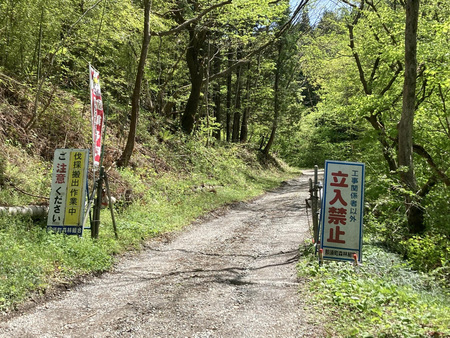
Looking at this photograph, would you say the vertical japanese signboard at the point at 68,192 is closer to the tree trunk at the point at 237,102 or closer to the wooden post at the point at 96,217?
the wooden post at the point at 96,217

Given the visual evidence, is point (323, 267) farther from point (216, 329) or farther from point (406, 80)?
point (406, 80)

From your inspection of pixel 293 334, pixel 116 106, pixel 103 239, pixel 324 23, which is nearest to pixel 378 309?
pixel 293 334

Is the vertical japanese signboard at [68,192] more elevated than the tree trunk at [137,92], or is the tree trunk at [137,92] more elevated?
the tree trunk at [137,92]

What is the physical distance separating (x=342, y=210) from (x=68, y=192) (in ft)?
16.6

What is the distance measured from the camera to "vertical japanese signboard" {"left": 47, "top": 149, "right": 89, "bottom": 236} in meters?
6.40

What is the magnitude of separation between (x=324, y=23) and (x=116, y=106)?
38.7 feet

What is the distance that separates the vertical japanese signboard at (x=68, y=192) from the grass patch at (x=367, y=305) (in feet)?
14.0

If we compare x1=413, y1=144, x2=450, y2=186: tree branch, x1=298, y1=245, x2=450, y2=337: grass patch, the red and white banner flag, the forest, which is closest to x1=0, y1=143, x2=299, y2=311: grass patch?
the forest

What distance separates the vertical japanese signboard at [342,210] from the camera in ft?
17.6

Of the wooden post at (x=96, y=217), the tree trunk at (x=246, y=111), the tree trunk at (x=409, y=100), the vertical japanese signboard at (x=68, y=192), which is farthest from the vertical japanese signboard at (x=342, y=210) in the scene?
the tree trunk at (x=246, y=111)

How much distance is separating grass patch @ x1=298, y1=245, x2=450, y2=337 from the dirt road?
10.4 inches

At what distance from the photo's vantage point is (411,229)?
888 cm

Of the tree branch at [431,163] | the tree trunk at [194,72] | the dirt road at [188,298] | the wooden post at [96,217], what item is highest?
the tree trunk at [194,72]

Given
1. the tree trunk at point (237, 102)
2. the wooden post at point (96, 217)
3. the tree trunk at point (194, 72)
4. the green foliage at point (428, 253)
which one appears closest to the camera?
the wooden post at point (96, 217)
